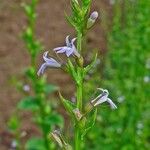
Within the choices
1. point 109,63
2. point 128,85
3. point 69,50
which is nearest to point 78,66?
point 69,50

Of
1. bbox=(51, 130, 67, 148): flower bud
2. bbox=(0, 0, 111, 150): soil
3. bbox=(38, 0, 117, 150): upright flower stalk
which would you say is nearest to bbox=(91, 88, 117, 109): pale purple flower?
bbox=(38, 0, 117, 150): upright flower stalk

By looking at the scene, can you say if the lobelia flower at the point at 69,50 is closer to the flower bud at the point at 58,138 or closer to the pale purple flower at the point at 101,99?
the pale purple flower at the point at 101,99

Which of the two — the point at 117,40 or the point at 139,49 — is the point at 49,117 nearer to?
the point at 139,49

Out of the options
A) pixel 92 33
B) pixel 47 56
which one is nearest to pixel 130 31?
pixel 92 33

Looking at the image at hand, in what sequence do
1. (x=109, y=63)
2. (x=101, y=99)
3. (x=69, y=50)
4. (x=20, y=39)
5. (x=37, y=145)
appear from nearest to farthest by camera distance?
(x=69, y=50) < (x=101, y=99) < (x=37, y=145) < (x=109, y=63) < (x=20, y=39)

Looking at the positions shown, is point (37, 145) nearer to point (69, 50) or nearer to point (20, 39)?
point (69, 50)
